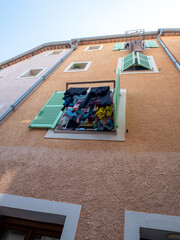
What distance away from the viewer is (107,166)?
10.3 feet

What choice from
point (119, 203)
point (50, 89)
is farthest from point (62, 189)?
point (50, 89)

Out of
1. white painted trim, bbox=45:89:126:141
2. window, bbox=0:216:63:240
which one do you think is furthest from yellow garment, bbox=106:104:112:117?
window, bbox=0:216:63:240

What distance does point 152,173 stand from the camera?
9.42 ft

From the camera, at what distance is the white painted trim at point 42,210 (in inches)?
96.2

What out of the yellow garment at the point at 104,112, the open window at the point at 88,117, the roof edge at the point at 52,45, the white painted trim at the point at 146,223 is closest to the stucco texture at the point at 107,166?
the white painted trim at the point at 146,223

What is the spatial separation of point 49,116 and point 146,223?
3.78 meters

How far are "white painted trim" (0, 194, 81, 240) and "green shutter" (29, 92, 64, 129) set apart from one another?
205 centimetres

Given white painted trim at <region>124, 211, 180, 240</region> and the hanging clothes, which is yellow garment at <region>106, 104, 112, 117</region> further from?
white painted trim at <region>124, 211, 180, 240</region>

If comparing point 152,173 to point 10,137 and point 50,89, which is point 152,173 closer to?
point 10,137

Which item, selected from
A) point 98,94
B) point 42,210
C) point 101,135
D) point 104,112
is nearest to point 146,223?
point 42,210

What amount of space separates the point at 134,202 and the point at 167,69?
6.05 meters

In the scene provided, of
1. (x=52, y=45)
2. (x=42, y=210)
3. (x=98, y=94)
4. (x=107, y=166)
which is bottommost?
(x=42, y=210)

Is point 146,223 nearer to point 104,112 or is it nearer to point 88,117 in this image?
point 104,112

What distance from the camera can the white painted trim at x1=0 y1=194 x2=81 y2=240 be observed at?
8.02ft
